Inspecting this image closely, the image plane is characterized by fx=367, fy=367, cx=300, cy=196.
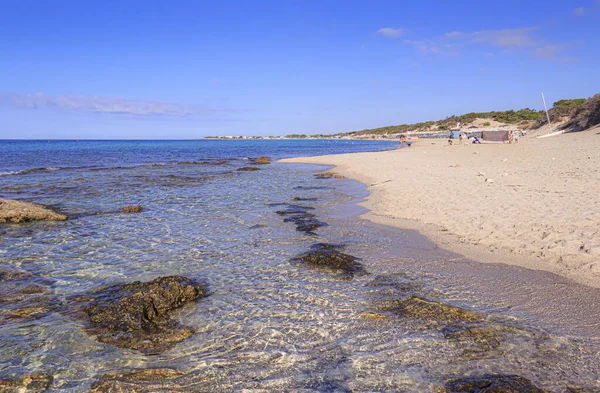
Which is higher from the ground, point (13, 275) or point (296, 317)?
point (13, 275)

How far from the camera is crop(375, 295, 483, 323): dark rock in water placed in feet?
16.6

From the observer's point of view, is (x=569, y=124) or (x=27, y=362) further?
(x=569, y=124)

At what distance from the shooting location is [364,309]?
5.40 metres

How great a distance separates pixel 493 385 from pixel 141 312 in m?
4.42

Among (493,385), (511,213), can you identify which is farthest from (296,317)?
(511,213)

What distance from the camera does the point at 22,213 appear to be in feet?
36.4

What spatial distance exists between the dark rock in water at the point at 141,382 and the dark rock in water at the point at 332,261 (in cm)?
366

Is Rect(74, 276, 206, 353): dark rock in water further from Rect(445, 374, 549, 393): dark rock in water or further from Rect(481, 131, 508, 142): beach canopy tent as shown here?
Rect(481, 131, 508, 142): beach canopy tent

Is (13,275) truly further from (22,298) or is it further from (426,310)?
(426,310)

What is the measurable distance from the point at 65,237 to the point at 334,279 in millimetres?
7258

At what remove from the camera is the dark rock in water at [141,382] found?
146 inches

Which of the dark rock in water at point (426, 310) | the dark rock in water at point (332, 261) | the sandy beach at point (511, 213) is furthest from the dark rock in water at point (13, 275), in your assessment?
the sandy beach at point (511, 213)

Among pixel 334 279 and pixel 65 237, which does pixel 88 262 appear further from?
pixel 334 279

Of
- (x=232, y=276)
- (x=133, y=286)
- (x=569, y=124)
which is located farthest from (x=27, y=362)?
(x=569, y=124)
